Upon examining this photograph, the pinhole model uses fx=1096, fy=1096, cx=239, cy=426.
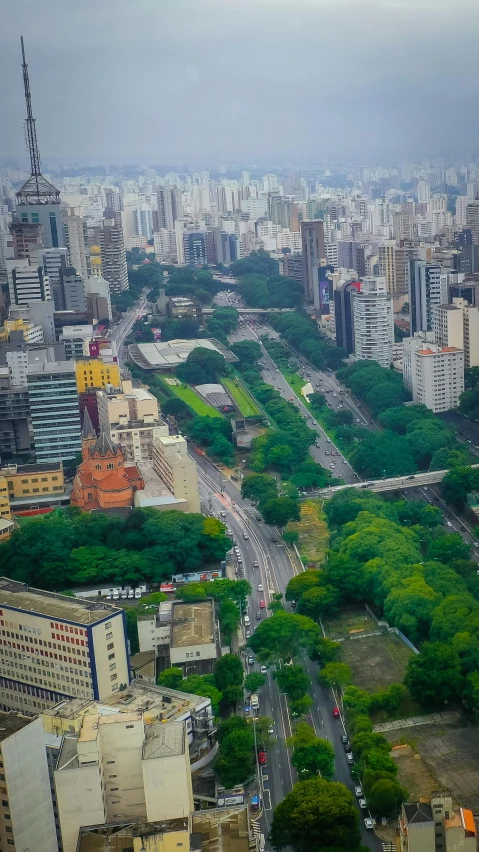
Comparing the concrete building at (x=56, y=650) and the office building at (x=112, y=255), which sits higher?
the office building at (x=112, y=255)

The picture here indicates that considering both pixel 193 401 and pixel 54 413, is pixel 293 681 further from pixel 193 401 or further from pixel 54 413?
pixel 193 401

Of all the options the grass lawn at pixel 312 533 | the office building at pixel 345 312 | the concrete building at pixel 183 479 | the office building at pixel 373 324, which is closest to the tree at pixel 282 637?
the grass lawn at pixel 312 533

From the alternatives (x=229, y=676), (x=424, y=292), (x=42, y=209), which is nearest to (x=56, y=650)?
(x=229, y=676)

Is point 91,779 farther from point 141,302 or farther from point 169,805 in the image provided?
point 141,302

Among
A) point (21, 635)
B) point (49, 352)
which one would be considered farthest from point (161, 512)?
point (49, 352)

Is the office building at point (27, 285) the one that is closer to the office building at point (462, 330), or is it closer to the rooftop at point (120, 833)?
the office building at point (462, 330)

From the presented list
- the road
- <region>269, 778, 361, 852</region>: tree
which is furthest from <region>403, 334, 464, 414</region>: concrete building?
A: <region>269, 778, 361, 852</region>: tree

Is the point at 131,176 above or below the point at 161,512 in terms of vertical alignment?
above
